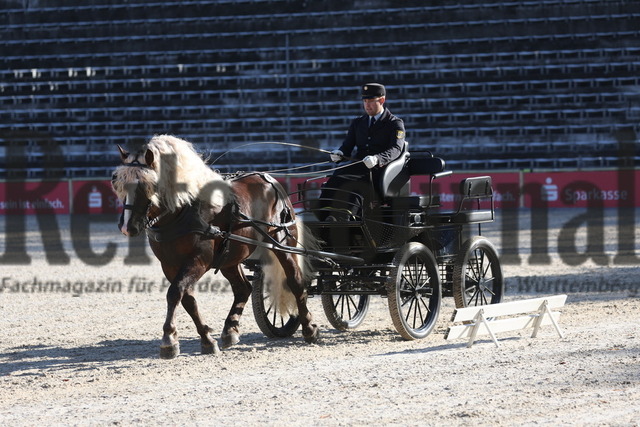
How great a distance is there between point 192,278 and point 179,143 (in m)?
1.00

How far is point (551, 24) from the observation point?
3425 cm

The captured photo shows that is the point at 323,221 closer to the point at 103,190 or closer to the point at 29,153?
the point at 103,190

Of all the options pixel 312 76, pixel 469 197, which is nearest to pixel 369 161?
pixel 469 197

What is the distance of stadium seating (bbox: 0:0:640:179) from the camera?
33.0m

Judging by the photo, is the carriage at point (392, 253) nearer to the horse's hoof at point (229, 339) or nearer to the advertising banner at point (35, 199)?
the horse's hoof at point (229, 339)

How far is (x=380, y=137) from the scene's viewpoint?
877 cm

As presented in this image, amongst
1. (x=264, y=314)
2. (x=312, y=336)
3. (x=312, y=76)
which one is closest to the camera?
(x=312, y=336)

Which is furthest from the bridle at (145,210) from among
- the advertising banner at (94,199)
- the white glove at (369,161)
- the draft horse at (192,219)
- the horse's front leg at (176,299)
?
A: the advertising banner at (94,199)

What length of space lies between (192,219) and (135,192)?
0.51m

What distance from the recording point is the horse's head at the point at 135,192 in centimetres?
698

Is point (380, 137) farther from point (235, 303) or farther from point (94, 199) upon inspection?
point (94, 199)

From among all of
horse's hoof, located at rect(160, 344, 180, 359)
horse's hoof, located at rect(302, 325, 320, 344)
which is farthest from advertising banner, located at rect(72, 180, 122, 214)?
horse's hoof, located at rect(160, 344, 180, 359)

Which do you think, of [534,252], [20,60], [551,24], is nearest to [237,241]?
[534,252]

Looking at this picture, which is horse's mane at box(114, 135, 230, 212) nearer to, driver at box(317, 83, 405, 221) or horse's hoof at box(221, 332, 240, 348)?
horse's hoof at box(221, 332, 240, 348)
